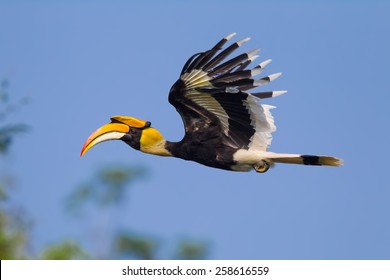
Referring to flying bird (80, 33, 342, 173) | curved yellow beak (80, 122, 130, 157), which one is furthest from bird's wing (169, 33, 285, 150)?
curved yellow beak (80, 122, 130, 157)

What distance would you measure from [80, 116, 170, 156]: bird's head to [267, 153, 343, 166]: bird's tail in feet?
3.48

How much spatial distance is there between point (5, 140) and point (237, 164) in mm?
2195

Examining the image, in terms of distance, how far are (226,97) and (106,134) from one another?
122 centimetres

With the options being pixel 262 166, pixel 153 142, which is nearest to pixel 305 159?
pixel 262 166

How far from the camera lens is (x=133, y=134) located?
11156 millimetres

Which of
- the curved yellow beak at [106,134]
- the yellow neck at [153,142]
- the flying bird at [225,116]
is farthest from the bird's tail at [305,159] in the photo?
the curved yellow beak at [106,134]

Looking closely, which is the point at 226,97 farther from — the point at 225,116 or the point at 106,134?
the point at 106,134

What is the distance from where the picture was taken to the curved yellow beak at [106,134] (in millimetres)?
10992

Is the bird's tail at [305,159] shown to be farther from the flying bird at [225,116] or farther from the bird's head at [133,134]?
the bird's head at [133,134]

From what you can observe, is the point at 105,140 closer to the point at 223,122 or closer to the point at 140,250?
the point at 223,122

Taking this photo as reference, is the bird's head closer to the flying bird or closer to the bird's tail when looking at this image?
the flying bird

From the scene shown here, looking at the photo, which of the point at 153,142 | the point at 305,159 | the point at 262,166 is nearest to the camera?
the point at 305,159
